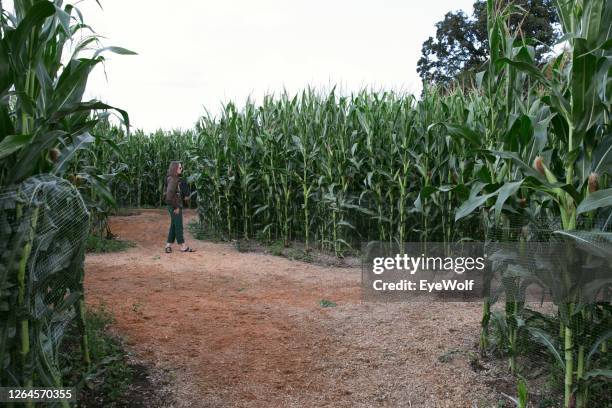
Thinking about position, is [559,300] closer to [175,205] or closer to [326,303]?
[326,303]

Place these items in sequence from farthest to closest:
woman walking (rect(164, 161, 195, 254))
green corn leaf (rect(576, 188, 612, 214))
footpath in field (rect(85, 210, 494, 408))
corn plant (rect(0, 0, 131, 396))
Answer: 1. woman walking (rect(164, 161, 195, 254))
2. footpath in field (rect(85, 210, 494, 408))
3. green corn leaf (rect(576, 188, 612, 214))
4. corn plant (rect(0, 0, 131, 396))

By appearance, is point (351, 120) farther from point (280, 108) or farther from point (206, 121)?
point (206, 121)

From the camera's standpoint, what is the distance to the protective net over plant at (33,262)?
7.55ft

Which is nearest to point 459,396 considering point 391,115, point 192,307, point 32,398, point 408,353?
point 408,353

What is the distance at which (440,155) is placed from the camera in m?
7.07

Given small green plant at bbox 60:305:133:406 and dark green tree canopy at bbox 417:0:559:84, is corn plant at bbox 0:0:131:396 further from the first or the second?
dark green tree canopy at bbox 417:0:559:84

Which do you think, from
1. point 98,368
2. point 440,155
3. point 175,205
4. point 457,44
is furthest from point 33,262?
point 457,44

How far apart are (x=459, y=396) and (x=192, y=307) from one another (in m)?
3.20

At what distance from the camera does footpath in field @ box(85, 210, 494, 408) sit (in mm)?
3531

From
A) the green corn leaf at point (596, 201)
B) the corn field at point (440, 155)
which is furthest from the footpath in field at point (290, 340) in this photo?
the green corn leaf at point (596, 201)

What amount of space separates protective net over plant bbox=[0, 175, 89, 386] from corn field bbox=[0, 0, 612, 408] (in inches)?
2.8

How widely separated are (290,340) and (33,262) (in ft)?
8.75

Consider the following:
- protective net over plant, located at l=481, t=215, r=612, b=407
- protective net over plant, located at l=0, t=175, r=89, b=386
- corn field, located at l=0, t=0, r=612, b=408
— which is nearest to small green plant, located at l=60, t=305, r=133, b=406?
protective net over plant, located at l=0, t=175, r=89, b=386

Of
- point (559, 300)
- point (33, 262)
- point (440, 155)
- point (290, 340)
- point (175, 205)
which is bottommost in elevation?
point (290, 340)
